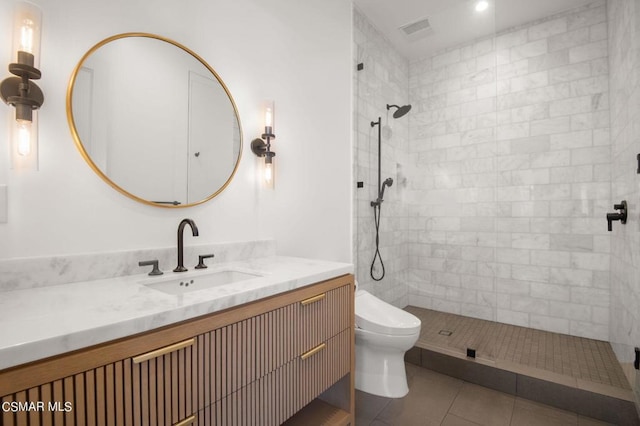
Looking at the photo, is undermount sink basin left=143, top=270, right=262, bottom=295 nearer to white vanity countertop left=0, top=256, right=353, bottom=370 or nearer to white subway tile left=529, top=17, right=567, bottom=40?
white vanity countertop left=0, top=256, right=353, bottom=370

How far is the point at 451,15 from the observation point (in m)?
2.69

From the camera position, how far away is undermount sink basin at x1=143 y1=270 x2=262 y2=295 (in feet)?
4.10

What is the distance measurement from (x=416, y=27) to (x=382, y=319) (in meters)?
2.62

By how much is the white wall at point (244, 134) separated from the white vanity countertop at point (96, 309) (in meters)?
0.25

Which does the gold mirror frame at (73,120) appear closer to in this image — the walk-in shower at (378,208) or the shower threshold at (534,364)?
the walk-in shower at (378,208)

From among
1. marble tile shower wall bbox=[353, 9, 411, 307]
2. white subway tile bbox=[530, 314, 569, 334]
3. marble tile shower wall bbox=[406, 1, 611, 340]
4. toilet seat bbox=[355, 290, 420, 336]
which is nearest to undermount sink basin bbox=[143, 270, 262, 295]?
toilet seat bbox=[355, 290, 420, 336]

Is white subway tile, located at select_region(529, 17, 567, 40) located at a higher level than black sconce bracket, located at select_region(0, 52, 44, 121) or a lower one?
higher

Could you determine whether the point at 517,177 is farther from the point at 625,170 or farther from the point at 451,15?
the point at 451,15

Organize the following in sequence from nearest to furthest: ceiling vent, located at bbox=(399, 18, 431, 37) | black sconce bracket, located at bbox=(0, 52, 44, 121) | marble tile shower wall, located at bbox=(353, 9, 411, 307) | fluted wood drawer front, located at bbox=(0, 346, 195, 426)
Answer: fluted wood drawer front, located at bbox=(0, 346, 195, 426)
black sconce bracket, located at bbox=(0, 52, 44, 121)
marble tile shower wall, located at bbox=(353, 9, 411, 307)
ceiling vent, located at bbox=(399, 18, 431, 37)

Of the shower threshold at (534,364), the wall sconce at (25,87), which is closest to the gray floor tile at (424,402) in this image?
the shower threshold at (534,364)

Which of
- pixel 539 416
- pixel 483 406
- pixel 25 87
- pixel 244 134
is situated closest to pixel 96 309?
pixel 25 87

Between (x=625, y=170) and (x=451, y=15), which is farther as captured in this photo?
(x=451, y=15)

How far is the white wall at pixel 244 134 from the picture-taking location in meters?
1.12

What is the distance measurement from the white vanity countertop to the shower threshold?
1.58 meters
